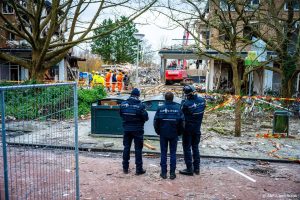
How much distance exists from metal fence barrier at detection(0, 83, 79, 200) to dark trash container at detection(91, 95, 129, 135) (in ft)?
10.3

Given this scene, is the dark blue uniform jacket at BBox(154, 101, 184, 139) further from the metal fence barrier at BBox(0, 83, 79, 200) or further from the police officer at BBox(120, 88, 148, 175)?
the metal fence barrier at BBox(0, 83, 79, 200)

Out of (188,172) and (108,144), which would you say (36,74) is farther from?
(188,172)

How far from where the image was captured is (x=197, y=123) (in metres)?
7.00

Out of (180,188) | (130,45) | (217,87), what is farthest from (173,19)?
(130,45)

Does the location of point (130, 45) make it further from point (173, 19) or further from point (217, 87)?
point (173, 19)

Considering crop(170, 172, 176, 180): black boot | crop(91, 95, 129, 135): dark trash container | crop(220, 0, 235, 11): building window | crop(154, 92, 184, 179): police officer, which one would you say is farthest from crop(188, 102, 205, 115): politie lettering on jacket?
crop(220, 0, 235, 11): building window

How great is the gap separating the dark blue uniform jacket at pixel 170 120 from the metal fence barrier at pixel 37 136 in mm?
1927

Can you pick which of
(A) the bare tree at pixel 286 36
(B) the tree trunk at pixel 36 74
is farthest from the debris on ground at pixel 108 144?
(B) the tree trunk at pixel 36 74

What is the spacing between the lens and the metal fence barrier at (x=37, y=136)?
12.6 ft

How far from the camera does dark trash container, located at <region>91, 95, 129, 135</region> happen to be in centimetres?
1027

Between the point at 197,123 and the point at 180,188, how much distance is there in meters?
1.55

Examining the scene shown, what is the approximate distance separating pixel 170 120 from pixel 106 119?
4283 millimetres

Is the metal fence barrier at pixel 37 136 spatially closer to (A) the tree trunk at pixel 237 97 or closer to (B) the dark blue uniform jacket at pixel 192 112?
(B) the dark blue uniform jacket at pixel 192 112

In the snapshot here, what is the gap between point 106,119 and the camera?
34.2 ft
